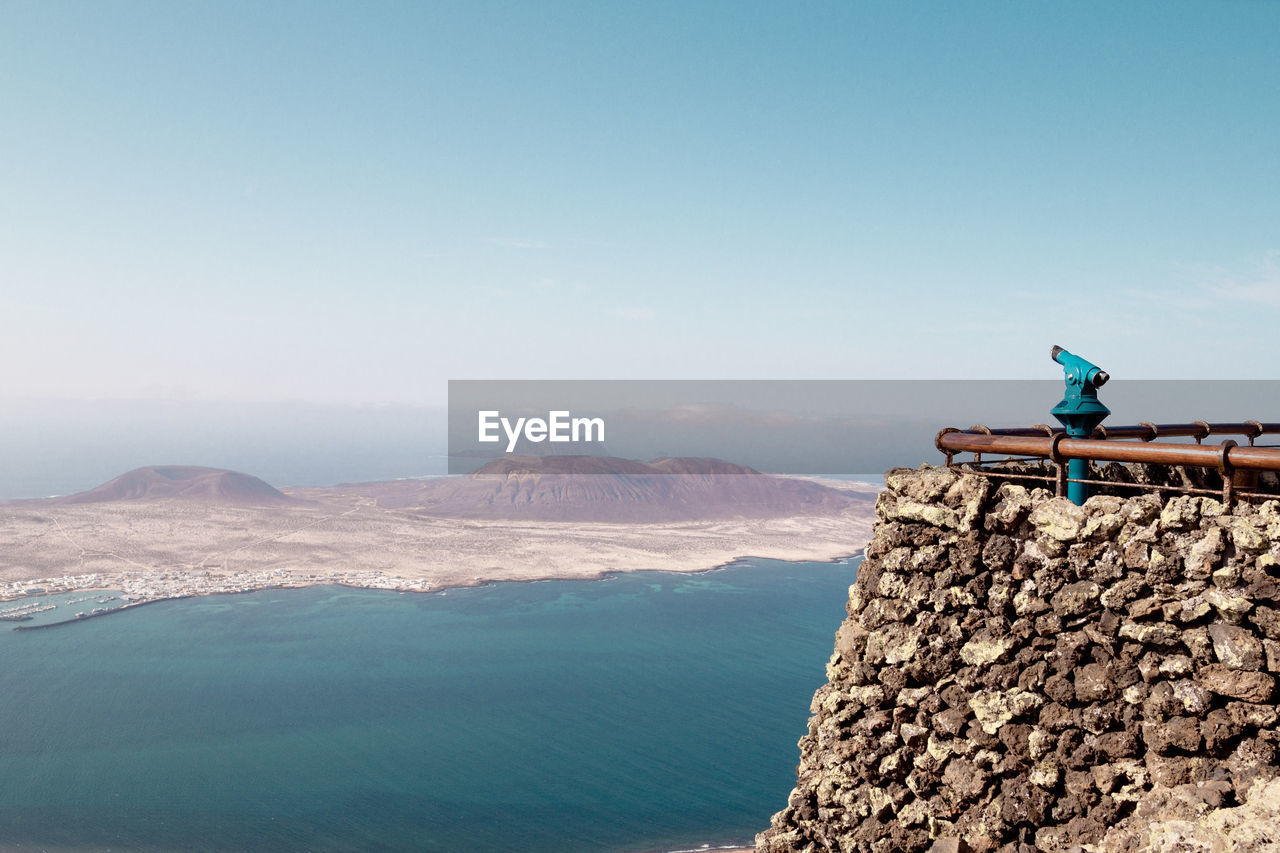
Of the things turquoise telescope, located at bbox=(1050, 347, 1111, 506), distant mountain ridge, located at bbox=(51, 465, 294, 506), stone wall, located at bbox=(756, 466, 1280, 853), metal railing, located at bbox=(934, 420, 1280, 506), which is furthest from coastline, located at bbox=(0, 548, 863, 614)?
turquoise telescope, located at bbox=(1050, 347, 1111, 506)

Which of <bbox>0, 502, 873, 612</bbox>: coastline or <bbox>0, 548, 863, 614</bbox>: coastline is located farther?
<bbox>0, 502, 873, 612</bbox>: coastline

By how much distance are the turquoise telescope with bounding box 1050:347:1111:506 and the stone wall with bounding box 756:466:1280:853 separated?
0.37m

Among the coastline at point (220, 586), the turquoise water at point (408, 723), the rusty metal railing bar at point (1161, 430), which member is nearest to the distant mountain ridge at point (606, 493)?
the coastline at point (220, 586)

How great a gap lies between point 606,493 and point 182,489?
228 feet

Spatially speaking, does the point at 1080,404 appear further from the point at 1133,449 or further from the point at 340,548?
the point at 340,548

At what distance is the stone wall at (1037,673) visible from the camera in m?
2.98

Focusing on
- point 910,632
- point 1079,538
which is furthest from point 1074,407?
point 910,632

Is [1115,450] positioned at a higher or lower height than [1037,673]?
higher

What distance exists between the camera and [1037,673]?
350 cm

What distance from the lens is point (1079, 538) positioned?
344 cm

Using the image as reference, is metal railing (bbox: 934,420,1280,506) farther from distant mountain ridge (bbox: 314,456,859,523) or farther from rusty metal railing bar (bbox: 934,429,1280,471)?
distant mountain ridge (bbox: 314,456,859,523)

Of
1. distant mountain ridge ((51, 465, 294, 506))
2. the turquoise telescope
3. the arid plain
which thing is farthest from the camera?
distant mountain ridge ((51, 465, 294, 506))

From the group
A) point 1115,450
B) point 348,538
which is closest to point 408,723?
point 1115,450

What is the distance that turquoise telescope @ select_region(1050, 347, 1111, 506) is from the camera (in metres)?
3.83
